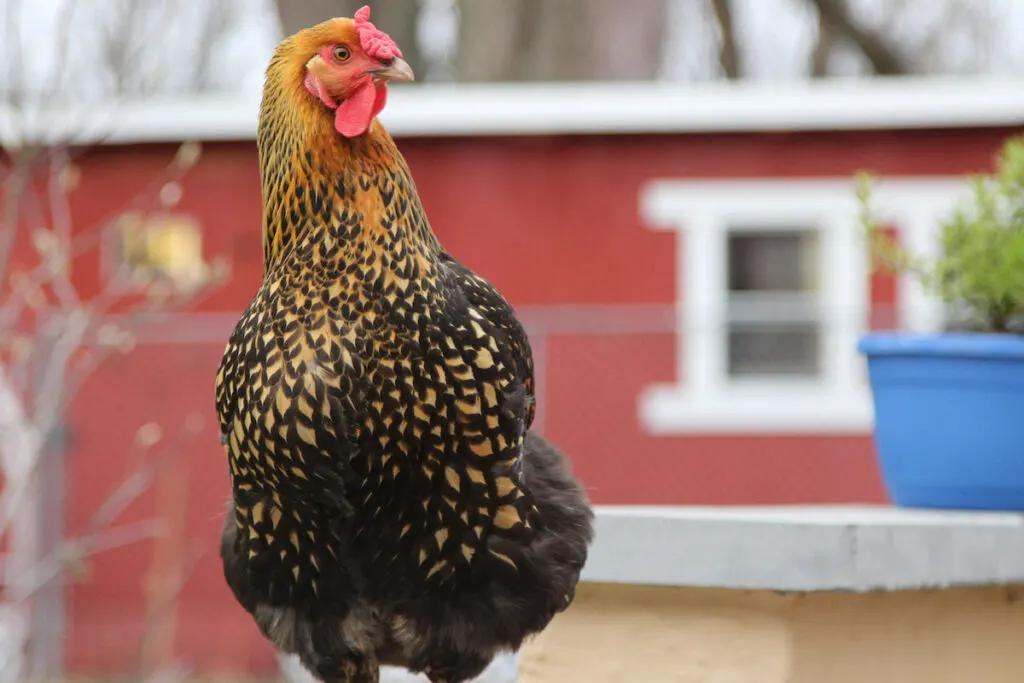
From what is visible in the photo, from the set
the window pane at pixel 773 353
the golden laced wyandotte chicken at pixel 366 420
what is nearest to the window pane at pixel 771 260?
the window pane at pixel 773 353

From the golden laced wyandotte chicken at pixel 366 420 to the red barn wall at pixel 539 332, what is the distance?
6047 mm

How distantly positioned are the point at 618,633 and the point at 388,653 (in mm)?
721

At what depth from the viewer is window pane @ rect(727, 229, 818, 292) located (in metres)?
10.1

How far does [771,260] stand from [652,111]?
1.34m

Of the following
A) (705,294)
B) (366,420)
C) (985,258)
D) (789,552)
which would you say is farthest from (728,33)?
(366,420)

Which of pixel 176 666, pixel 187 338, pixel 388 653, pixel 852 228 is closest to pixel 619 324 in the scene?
pixel 852 228

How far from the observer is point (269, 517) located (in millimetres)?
2639

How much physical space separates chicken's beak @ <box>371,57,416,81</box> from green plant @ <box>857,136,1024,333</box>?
182cm

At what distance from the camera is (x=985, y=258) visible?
12.8 ft

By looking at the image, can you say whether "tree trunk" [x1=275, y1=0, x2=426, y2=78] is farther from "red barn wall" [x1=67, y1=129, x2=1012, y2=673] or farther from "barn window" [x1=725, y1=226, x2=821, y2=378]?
"barn window" [x1=725, y1=226, x2=821, y2=378]

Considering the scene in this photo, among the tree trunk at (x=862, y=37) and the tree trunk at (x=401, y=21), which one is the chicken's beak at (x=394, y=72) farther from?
the tree trunk at (x=862, y=37)

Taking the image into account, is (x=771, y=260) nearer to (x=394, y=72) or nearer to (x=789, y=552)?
(x=789, y=552)

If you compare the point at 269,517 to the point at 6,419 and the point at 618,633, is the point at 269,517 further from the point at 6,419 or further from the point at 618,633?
the point at 6,419

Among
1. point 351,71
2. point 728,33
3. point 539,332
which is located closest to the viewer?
point 351,71
